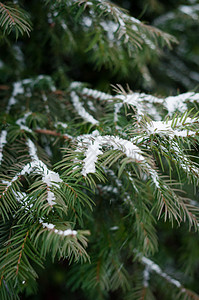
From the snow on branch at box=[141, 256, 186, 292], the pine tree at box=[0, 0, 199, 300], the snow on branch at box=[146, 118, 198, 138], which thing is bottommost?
the snow on branch at box=[141, 256, 186, 292]

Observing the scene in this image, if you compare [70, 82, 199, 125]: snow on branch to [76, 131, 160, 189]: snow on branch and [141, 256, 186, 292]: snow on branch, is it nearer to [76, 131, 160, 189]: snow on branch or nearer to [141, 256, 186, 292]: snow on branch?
[76, 131, 160, 189]: snow on branch

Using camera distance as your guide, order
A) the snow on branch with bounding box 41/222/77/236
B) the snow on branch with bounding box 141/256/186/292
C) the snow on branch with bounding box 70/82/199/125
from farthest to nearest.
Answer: the snow on branch with bounding box 141/256/186/292
the snow on branch with bounding box 70/82/199/125
the snow on branch with bounding box 41/222/77/236

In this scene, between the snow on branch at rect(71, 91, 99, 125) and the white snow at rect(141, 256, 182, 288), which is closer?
the snow on branch at rect(71, 91, 99, 125)

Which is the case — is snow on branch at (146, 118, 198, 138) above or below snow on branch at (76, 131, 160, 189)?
above

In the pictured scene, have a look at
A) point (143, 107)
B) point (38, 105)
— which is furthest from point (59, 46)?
point (143, 107)

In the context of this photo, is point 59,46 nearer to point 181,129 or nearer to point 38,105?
point 38,105

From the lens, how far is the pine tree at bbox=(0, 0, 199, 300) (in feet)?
1.82

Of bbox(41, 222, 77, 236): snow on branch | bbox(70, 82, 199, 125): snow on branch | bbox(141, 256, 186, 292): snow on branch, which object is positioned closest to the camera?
bbox(41, 222, 77, 236): snow on branch

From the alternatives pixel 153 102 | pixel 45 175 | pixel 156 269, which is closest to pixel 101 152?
pixel 45 175

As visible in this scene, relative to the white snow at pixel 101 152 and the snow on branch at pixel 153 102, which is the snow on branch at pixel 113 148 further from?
the snow on branch at pixel 153 102

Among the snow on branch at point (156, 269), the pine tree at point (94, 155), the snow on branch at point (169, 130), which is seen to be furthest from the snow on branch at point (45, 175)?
the snow on branch at point (156, 269)

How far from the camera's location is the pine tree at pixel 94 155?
0.56m

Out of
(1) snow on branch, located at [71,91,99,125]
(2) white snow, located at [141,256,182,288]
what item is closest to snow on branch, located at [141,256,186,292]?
(2) white snow, located at [141,256,182,288]

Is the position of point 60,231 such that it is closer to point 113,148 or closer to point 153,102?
point 113,148
